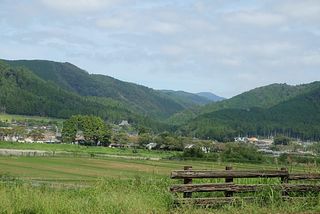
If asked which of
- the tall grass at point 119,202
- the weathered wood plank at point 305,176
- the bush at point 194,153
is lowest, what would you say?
the bush at point 194,153

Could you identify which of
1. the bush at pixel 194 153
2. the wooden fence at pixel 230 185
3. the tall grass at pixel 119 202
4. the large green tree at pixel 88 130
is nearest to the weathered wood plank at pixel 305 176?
the wooden fence at pixel 230 185

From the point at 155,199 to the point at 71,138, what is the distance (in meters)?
139

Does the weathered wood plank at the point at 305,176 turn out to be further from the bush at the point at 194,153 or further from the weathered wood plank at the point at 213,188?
the bush at the point at 194,153

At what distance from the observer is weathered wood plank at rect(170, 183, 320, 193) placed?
9.48 meters

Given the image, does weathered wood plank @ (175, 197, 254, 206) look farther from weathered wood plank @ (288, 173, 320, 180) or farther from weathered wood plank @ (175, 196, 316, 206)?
weathered wood plank @ (288, 173, 320, 180)

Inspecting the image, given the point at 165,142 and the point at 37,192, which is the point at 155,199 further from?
the point at 165,142

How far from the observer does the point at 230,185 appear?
32.7ft

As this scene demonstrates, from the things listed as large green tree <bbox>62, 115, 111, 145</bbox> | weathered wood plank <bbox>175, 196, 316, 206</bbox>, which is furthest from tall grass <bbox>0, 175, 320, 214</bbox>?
large green tree <bbox>62, 115, 111, 145</bbox>

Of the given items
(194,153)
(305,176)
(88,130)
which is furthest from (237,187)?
(88,130)

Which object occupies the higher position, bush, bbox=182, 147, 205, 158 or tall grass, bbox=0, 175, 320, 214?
tall grass, bbox=0, 175, 320, 214

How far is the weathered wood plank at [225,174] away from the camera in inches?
378

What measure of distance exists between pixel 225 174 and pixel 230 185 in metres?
0.28

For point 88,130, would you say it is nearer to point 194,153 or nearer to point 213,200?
point 194,153

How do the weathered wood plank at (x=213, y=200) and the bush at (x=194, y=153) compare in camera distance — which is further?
the bush at (x=194, y=153)
